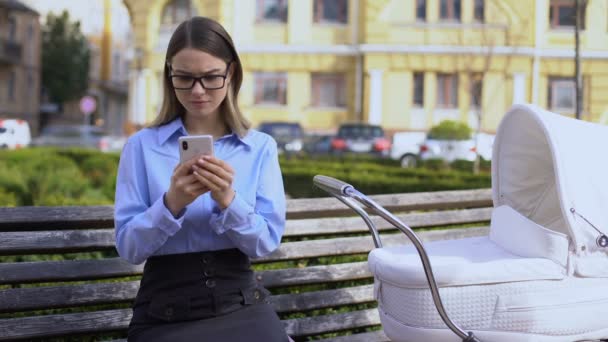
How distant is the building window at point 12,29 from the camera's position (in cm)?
4434

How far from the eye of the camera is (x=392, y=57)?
29.7 meters

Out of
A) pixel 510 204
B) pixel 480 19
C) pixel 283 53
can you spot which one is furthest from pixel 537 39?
pixel 510 204

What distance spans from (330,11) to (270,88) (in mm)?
3788

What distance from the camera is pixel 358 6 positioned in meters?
30.3

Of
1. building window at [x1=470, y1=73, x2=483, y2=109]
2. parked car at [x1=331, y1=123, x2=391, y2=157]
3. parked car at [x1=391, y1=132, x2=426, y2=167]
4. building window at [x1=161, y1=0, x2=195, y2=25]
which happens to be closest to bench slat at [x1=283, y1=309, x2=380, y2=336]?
parked car at [x1=391, y1=132, x2=426, y2=167]

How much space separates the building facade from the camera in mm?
43094

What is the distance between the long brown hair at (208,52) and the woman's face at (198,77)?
23 mm

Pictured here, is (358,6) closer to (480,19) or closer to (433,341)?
(480,19)

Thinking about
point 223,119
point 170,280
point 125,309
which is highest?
point 223,119

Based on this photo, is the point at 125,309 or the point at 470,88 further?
the point at 470,88

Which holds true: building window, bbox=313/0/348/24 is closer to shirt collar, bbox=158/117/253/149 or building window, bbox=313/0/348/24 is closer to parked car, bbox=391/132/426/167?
parked car, bbox=391/132/426/167

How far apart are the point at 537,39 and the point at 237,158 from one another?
2838cm

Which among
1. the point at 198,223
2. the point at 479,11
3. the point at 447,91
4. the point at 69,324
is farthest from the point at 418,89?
the point at 198,223

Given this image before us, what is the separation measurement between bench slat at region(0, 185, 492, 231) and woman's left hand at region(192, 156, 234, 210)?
3.47 feet
